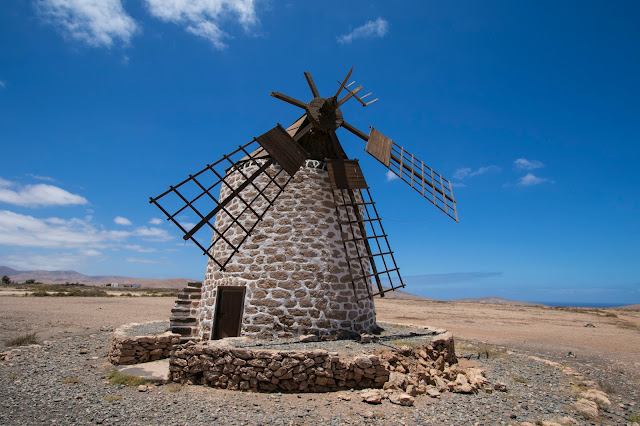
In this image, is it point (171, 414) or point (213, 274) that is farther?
point (213, 274)

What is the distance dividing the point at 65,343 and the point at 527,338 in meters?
17.8

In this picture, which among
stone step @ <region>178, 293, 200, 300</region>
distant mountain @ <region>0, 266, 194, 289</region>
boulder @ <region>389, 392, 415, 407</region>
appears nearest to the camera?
boulder @ <region>389, 392, 415, 407</region>

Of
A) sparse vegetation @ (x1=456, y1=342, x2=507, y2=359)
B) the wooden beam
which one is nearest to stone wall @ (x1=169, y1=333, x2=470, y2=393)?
sparse vegetation @ (x1=456, y1=342, x2=507, y2=359)

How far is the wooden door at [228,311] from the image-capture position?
27.7ft

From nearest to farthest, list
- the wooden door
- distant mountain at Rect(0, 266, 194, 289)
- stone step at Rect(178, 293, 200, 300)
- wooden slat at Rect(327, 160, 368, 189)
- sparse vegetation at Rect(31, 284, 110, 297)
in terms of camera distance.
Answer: the wooden door
wooden slat at Rect(327, 160, 368, 189)
stone step at Rect(178, 293, 200, 300)
sparse vegetation at Rect(31, 284, 110, 297)
distant mountain at Rect(0, 266, 194, 289)

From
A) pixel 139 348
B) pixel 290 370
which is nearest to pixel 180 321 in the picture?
pixel 139 348

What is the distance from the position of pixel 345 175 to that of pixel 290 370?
5.25 metres

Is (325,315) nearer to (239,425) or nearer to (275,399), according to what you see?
(275,399)

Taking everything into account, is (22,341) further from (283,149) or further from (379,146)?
(379,146)

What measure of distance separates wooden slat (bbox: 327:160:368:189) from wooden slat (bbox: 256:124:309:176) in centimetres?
91

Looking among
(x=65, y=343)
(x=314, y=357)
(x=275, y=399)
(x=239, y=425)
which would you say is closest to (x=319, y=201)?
(x=314, y=357)

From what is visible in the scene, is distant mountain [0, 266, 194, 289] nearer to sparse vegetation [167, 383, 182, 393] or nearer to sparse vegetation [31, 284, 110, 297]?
sparse vegetation [31, 284, 110, 297]

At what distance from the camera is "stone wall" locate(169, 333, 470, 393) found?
6.13 metres

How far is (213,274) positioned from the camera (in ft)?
30.2
